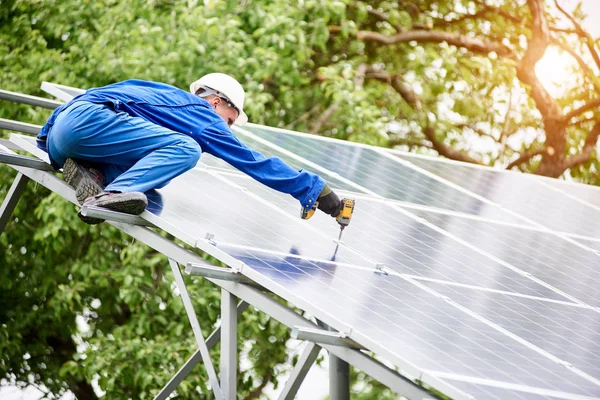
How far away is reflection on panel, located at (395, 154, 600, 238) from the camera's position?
9539mm

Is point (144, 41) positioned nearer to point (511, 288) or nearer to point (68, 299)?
point (68, 299)

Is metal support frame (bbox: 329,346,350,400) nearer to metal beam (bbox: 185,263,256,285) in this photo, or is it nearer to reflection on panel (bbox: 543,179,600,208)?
metal beam (bbox: 185,263,256,285)

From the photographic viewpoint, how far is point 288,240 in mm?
6711

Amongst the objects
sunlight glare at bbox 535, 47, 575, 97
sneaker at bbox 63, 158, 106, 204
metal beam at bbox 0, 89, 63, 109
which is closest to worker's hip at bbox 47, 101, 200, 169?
sneaker at bbox 63, 158, 106, 204

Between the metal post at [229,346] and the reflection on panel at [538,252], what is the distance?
244 centimetres

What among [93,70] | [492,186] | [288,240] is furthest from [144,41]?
[288,240]

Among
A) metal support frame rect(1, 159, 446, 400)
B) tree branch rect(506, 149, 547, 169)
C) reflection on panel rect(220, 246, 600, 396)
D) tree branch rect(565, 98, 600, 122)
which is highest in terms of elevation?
tree branch rect(565, 98, 600, 122)

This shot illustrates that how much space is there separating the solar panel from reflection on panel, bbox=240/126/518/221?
0.03 meters

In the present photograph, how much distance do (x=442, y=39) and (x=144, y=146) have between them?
12.3 metres

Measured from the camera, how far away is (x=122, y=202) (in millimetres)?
6098

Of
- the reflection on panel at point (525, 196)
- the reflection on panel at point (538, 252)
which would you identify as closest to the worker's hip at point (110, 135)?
the reflection on panel at point (538, 252)

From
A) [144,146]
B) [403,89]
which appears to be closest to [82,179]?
[144,146]

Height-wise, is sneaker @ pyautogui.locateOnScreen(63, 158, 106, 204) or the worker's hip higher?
the worker's hip

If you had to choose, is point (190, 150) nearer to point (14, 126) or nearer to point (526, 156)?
point (14, 126)
